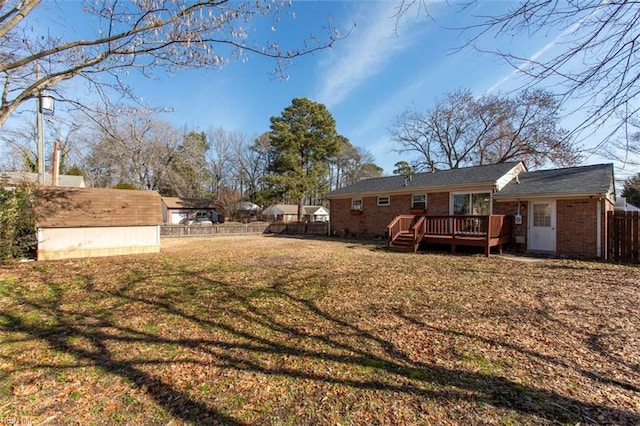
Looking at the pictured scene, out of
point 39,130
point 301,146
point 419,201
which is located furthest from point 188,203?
point 419,201

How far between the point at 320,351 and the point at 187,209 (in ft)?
117

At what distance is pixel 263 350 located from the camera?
11.5 ft

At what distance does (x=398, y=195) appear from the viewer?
628 inches

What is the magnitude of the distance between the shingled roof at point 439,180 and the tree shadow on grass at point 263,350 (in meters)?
10.7

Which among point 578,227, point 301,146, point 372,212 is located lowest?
point 578,227

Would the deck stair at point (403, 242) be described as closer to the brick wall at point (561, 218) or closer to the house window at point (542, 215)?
the brick wall at point (561, 218)

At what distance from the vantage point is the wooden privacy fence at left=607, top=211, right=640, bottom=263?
9234mm

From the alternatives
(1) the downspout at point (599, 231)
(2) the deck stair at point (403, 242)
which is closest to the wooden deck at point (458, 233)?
(2) the deck stair at point (403, 242)

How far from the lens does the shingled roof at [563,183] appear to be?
9.97m

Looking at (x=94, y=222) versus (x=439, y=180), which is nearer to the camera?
(x=94, y=222)

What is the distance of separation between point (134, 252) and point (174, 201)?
2557 cm

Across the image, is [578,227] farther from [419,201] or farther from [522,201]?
[419,201]

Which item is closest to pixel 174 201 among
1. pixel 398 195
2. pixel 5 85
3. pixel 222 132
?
pixel 222 132

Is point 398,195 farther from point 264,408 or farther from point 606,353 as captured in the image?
point 264,408
